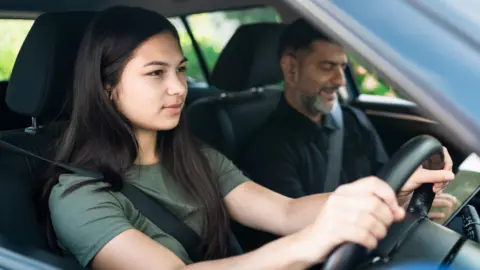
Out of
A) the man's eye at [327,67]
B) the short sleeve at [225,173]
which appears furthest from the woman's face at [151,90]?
the man's eye at [327,67]

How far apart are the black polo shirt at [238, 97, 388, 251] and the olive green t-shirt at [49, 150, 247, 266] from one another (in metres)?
0.55

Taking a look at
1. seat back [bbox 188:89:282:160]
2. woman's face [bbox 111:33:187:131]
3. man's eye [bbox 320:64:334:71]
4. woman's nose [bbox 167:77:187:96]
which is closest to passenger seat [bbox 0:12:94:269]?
woman's face [bbox 111:33:187:131]

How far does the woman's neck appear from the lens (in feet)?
6.17

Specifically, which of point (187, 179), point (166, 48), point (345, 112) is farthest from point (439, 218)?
point (345, 112)

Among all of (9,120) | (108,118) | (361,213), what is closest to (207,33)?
(9,120)

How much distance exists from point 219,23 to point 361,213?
2.34m

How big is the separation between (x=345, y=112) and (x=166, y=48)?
1.32 metres

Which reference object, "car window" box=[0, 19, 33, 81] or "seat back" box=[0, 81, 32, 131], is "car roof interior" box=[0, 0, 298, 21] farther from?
"seat back" box=[0, 81, 32, 131]

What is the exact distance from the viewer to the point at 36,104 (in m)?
1.92

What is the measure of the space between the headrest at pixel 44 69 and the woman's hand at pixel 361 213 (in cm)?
102

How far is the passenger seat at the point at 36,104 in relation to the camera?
69.9 inches

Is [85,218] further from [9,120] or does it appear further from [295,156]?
[295,156]

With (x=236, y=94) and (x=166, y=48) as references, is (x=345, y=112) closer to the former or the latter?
(x=236, y=94)

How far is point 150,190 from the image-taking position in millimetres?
1840
